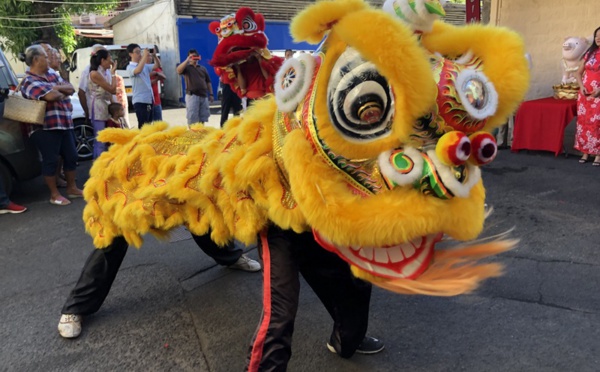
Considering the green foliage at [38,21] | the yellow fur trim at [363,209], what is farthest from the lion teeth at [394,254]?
the green foliage at [38,21]

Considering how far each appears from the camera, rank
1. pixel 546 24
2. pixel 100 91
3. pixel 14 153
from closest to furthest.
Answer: pixel 14 153
pixel 100 91
pixel 546 24

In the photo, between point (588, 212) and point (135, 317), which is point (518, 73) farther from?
point (588, 212)

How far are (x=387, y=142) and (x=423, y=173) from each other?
14 centimetres

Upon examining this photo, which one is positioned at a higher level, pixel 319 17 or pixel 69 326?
pixel 319 17

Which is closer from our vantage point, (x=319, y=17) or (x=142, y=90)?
(x=319, y=17)

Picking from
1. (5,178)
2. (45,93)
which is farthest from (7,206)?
(45,93)

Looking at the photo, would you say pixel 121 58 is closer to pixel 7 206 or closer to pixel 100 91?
pixel 100 91

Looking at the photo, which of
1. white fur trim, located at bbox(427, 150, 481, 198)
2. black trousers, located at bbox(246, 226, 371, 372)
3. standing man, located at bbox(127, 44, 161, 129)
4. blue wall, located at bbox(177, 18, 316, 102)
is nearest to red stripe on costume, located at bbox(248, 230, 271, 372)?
black trousers, located at bbox(246, 226, 371, 372)

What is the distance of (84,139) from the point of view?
23.7ft

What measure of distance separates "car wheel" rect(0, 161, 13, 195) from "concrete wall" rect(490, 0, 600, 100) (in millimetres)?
6563

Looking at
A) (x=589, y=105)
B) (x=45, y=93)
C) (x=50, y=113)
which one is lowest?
(x=589, y=105)

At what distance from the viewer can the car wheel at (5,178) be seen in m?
5.27

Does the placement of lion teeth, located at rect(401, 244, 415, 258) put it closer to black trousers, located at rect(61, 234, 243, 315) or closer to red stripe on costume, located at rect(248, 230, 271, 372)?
red stripe on costume, located at rect(248, 230, 271, 372)

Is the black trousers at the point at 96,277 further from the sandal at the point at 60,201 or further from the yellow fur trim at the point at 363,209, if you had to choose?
the sandal at the point at 60,201
